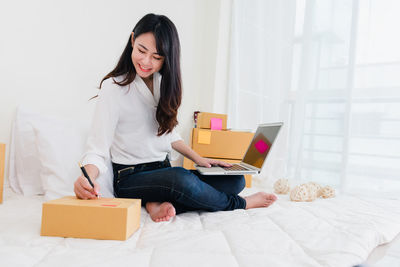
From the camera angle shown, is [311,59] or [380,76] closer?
[380,76]

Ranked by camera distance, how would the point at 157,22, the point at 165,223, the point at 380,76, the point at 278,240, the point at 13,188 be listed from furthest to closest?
the point at 380,76
the point at 13,188
the point at 157,22
the point at 165,223
the point at 278,240

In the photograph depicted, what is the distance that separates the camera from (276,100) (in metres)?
2.08

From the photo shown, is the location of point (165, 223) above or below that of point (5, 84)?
below

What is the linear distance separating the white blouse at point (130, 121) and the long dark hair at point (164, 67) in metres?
0.03

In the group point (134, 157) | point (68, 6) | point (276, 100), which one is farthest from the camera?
point (276, 100)

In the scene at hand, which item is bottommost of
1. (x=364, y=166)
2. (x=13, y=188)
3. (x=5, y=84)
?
(x=13, y=188)

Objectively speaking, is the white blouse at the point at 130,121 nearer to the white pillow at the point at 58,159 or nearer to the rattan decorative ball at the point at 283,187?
the white pillow at the point at 58,159

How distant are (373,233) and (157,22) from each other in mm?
932

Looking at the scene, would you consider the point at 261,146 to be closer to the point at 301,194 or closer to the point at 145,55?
the point at 301,194

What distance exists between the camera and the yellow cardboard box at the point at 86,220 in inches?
27.3

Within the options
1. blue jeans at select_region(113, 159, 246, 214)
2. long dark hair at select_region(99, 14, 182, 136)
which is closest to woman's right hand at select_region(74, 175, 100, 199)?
blue jeans at select_region(113, 159, 246, 214)

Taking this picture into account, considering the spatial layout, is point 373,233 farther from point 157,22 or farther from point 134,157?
point 157,22

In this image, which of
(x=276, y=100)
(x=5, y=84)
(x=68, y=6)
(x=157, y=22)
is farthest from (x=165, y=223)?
(x=276, y=100)

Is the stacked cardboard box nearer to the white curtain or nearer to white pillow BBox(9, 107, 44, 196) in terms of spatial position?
the white curtain
